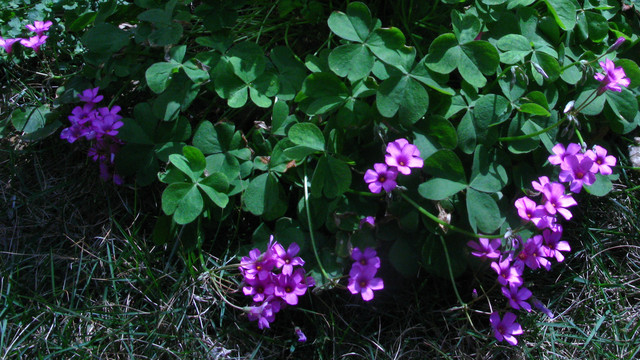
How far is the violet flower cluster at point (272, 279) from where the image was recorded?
169 centimetres

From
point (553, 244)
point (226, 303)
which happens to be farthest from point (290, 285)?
point (553, 244)

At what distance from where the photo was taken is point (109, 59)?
2.05 metres

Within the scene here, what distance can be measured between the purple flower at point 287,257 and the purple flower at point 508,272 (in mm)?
599

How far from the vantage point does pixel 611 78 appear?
1.70 m


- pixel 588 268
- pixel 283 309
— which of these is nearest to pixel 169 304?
pixel 283 309

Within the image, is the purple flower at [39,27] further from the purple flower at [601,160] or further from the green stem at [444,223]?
the purple flower at [601,160]

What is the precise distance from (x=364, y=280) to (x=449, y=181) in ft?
1.30

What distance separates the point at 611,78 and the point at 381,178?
2.58 feet

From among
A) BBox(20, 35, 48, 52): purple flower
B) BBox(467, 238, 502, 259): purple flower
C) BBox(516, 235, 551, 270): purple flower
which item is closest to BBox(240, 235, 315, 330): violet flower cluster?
BBox(467, 238, 502, 259): purple flower

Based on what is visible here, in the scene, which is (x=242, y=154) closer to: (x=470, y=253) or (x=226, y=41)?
(x=226, y=41)

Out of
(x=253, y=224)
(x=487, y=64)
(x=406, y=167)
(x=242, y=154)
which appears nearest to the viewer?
(x=406, y=167)

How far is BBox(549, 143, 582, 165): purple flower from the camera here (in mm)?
1676

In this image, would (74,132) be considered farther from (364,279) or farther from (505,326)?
(505,326)

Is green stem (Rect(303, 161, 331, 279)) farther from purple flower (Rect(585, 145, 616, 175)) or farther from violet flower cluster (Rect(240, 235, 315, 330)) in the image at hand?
purple flower (Rect(585, 145, 616, 175))
